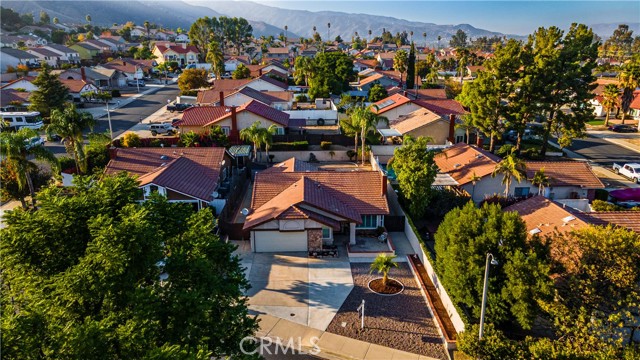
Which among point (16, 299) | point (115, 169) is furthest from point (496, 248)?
point (115, 169)

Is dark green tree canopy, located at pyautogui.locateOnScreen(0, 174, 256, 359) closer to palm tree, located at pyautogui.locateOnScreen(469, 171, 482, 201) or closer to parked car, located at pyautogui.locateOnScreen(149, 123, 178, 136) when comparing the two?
palm tree, located at pyautogui.locateOnScreen(469, 171, 482, 201)

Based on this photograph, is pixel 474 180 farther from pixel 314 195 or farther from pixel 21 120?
pixel 21 120

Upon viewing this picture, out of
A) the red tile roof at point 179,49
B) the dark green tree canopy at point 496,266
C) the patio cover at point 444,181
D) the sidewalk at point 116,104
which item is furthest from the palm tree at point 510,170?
the red tile roof at point 179,49

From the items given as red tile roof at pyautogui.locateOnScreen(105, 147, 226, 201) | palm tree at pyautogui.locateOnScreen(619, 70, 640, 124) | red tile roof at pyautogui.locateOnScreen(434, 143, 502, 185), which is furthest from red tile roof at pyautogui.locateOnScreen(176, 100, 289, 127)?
palm tree at pyautogui.locateOnScreen(619, 70, 640, 124)

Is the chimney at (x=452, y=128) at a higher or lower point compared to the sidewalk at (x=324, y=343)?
higher

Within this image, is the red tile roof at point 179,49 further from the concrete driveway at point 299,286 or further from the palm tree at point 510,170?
the concrete driveway at point 299,286

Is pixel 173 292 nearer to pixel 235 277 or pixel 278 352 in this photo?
pixel 235 277
